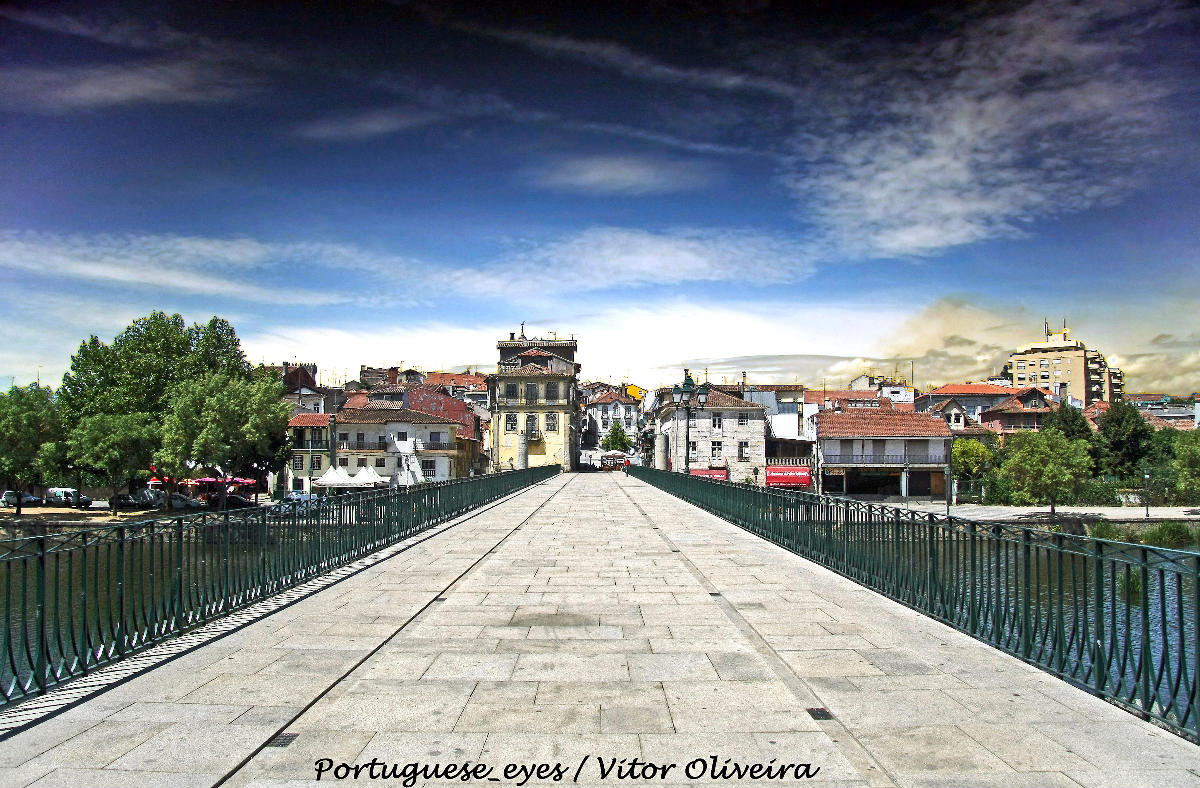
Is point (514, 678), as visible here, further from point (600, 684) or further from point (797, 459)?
point (797, 459)

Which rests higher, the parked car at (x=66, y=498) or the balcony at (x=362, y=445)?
the balcony at (x=362, y=445)

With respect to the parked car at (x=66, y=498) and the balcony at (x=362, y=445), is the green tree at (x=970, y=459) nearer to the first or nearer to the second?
the balcony at (x=362, y=445)

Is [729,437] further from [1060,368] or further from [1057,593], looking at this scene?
[1060,368]

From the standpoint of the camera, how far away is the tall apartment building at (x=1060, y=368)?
383 feet

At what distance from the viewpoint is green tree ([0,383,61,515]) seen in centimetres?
4138

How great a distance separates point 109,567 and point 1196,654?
7.43m

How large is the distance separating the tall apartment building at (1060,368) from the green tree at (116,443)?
10766cm

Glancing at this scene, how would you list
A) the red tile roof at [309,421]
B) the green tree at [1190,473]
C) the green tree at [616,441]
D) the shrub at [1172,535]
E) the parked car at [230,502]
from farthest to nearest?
the green tree at [616,441], the red tile roof at [309,421], the green tree at [1190,473], the parked car at [230,502], the shrub at [1172,535]

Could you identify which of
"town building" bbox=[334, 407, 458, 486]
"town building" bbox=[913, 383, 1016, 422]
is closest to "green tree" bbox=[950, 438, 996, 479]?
"town building" bbox=[913, 383, 1016, 422]

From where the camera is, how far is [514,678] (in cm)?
614

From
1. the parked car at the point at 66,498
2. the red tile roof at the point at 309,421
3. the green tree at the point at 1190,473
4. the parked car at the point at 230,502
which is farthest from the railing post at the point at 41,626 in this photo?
the red tile roof at the point at 309,421

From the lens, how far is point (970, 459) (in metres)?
62.3

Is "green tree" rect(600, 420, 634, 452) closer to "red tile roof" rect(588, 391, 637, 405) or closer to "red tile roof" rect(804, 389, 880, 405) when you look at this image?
"red tile roof" rect(588, 391, 637, 405)

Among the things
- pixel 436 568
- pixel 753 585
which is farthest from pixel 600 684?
pixel 436 568
